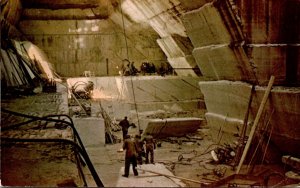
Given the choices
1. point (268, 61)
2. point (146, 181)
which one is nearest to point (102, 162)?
point (146, 181)

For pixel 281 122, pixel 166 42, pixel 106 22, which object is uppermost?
pixel 106 22

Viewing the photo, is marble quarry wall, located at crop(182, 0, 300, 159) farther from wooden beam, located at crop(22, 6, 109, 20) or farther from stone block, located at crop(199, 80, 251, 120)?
wooden beam, located at crop(22, 6, 109, 20)

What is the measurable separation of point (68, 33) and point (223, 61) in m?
15.0

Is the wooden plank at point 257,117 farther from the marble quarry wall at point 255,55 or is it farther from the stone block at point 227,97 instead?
the stone block at point 227,97

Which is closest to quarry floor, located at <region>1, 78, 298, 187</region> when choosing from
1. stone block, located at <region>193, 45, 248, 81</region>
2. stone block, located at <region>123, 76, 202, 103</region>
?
stone block, located at <region>123, 76, 202, 103</region>

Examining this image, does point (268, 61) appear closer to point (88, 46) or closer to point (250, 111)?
point (250, 111)

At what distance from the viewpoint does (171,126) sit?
15594mm

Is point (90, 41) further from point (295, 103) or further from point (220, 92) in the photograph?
point (295, 103)

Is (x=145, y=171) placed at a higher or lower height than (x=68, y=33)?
lower

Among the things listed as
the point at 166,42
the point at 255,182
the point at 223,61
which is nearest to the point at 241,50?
the point at 223,61

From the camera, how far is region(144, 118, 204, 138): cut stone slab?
604 inches

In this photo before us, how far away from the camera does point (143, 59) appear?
24938 millimetres

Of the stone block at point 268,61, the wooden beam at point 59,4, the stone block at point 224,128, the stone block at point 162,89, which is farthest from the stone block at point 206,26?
the wooden beam at point 59,4

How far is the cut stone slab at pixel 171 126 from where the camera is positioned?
50.3 feet
